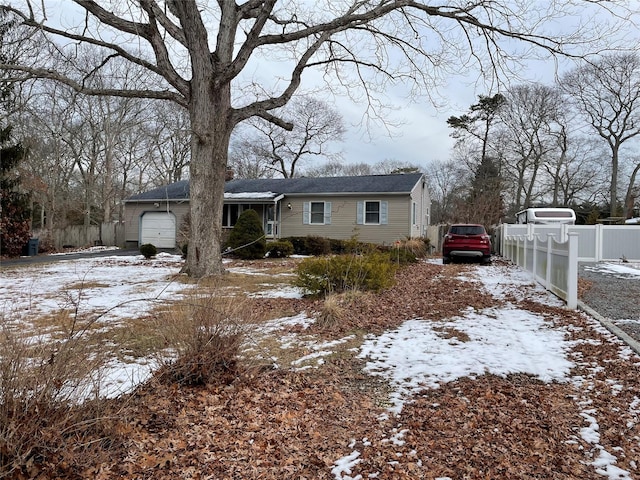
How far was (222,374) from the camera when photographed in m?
3.76

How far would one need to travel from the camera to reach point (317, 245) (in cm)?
1875

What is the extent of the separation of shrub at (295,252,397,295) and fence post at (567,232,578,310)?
3.13m

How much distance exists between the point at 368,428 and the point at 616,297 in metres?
7.10

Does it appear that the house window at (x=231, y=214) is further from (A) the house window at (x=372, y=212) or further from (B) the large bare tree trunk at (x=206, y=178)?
(B) the large bare tree trunk at (x=206, y=178)

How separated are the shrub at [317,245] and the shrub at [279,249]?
1150mm

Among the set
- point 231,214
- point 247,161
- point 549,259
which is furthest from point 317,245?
point 247,161

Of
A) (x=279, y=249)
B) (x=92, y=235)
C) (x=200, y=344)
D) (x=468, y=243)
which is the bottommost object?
(x=200, y=344)

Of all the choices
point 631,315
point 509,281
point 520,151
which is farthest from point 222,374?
point 520,151

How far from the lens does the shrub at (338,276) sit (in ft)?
25.9

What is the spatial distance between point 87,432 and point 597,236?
1689cm

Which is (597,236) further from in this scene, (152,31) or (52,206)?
(52,206)

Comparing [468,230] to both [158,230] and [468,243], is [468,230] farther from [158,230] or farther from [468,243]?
[158,230]

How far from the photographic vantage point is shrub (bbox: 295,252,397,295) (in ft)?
25.9

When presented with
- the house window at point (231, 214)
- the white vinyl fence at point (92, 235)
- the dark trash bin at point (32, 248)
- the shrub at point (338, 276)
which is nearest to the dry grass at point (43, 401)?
the shrub at point (338, 276)
